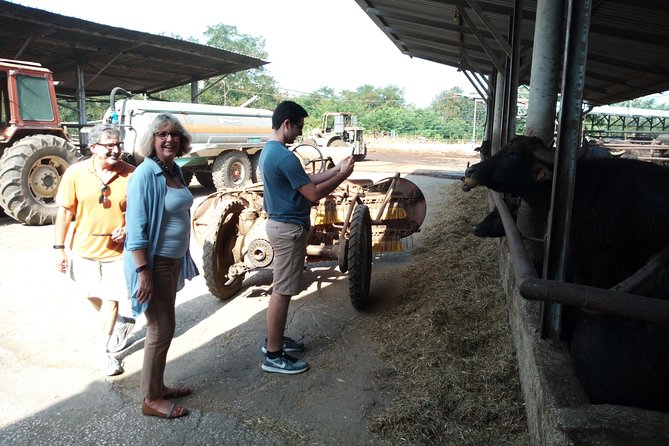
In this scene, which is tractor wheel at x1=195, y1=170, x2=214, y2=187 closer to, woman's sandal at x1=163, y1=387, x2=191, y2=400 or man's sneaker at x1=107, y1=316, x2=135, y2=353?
man's sneaker at x1=107, y1=316, x2=135, y2=353

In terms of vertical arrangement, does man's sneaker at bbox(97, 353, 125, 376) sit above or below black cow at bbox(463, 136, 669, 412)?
below

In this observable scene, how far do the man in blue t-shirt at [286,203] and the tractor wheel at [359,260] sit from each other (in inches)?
36.3

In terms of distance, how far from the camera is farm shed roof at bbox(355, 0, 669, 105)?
6.24 metres

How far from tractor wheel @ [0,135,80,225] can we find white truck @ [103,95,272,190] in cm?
198

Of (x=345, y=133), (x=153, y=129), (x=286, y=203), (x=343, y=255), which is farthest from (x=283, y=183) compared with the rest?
(x=345, y=133)

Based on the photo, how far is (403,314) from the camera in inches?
174

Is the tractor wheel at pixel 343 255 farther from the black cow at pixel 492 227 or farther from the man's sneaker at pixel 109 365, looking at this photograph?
the man's sneaker at pixel 109 365

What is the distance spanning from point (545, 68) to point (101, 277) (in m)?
4.08

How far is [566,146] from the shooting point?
2.46 m

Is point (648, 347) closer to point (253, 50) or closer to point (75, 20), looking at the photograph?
point (75, 20)

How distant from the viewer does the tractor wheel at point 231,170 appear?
12750 millimetres

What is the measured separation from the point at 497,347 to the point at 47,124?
9621 mm

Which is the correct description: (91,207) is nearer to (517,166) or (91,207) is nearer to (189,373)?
(189,373)

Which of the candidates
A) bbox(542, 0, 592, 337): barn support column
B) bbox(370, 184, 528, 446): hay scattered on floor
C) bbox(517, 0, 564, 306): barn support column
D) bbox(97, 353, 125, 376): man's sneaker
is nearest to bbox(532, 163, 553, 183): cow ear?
bbox(517, 0, 564, 306): barn support column
